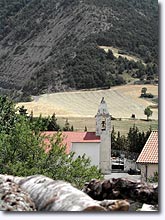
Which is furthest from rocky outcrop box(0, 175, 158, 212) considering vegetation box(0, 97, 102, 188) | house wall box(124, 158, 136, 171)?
vegetation box(0, 97, 102, 188)

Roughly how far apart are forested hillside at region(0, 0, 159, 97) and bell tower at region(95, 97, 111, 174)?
481 mm

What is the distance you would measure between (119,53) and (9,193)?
2.93 metres

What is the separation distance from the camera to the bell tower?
18.4 feet

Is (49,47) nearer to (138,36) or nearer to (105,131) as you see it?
(138,36)

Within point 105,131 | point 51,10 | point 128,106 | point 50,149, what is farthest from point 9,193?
point 105,131

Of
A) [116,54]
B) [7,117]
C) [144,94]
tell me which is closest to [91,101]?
[116,54]

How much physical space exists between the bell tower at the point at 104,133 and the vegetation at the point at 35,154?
0.51ft

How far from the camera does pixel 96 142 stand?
29.7ft

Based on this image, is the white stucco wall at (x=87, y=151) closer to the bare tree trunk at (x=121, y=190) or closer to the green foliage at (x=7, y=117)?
the green foliage at (x=7, y=117)

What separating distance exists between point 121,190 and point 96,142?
6.20m

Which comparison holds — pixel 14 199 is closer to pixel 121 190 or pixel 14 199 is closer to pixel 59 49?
pixel 121 190

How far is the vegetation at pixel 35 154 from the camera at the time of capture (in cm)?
564

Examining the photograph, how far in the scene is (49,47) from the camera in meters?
4.98

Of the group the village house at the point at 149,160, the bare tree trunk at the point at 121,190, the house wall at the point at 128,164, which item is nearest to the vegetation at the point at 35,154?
the house wall at the point at 128,164
